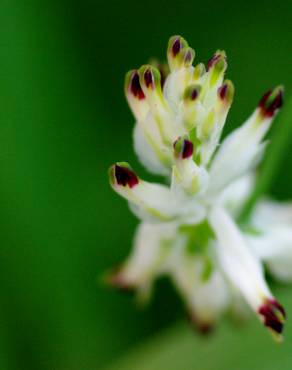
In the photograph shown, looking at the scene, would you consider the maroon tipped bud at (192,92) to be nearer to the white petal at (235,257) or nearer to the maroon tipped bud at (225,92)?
the maroon tipped bud at (225,92)

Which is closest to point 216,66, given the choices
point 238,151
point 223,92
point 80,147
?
point 223,92

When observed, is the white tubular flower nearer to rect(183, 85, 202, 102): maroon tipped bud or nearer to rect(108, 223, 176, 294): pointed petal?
rect(108, 223, 176, 294): pointed petal

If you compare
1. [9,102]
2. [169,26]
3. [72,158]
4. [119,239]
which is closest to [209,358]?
[119,239]

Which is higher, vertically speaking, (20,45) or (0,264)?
(20,45)

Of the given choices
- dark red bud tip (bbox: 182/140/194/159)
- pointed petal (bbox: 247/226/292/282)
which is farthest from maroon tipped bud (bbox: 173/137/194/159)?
pointed petal (bbox: 247/226/292/282)

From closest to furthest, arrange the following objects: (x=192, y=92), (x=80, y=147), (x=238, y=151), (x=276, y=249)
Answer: (x=192, y=92), (x=238, y=151), (x=276, y=249), (x=80, y=147)

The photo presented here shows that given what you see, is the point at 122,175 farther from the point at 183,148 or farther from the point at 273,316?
the point at 273,316

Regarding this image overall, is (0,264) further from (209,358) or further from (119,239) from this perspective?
(209,358)

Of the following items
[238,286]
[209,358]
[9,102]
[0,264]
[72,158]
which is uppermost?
[9,102]
